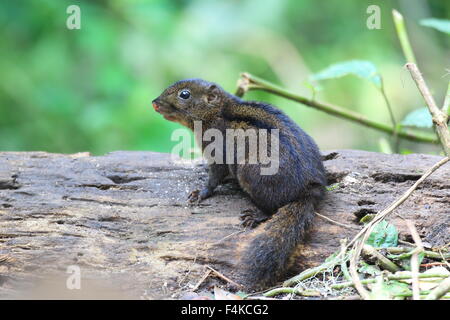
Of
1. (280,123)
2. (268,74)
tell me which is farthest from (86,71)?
(280,123)

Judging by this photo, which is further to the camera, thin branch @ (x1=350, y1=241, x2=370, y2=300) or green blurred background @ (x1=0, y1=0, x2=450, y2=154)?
green blurred background @ (x1=0, y1=0, x2=450, y2=154)

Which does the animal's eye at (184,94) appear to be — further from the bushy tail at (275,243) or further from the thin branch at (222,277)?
the thin branch at (222,277)

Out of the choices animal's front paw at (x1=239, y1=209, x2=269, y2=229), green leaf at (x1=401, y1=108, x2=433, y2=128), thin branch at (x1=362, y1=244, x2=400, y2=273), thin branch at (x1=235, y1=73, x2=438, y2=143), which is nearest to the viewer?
thin branch at (x1=362, y1=244, x2=400, y2=273)

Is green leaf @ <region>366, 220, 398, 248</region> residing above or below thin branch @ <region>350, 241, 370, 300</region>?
above

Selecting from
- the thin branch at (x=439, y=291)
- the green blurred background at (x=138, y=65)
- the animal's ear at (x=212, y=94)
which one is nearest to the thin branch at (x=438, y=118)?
the thin branch at (x=439, y=291)

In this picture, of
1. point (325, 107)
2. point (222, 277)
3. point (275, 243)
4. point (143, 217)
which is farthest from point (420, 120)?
point (143, 217)

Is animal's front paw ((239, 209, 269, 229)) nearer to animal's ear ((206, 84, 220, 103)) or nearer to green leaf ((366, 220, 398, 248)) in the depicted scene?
green leaf ((366, 220, 398, 248))

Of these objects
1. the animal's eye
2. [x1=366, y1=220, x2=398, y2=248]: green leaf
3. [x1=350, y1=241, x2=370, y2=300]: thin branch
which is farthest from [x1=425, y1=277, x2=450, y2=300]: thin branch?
the animal's eye

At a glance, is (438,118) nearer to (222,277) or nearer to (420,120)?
(420,120)
